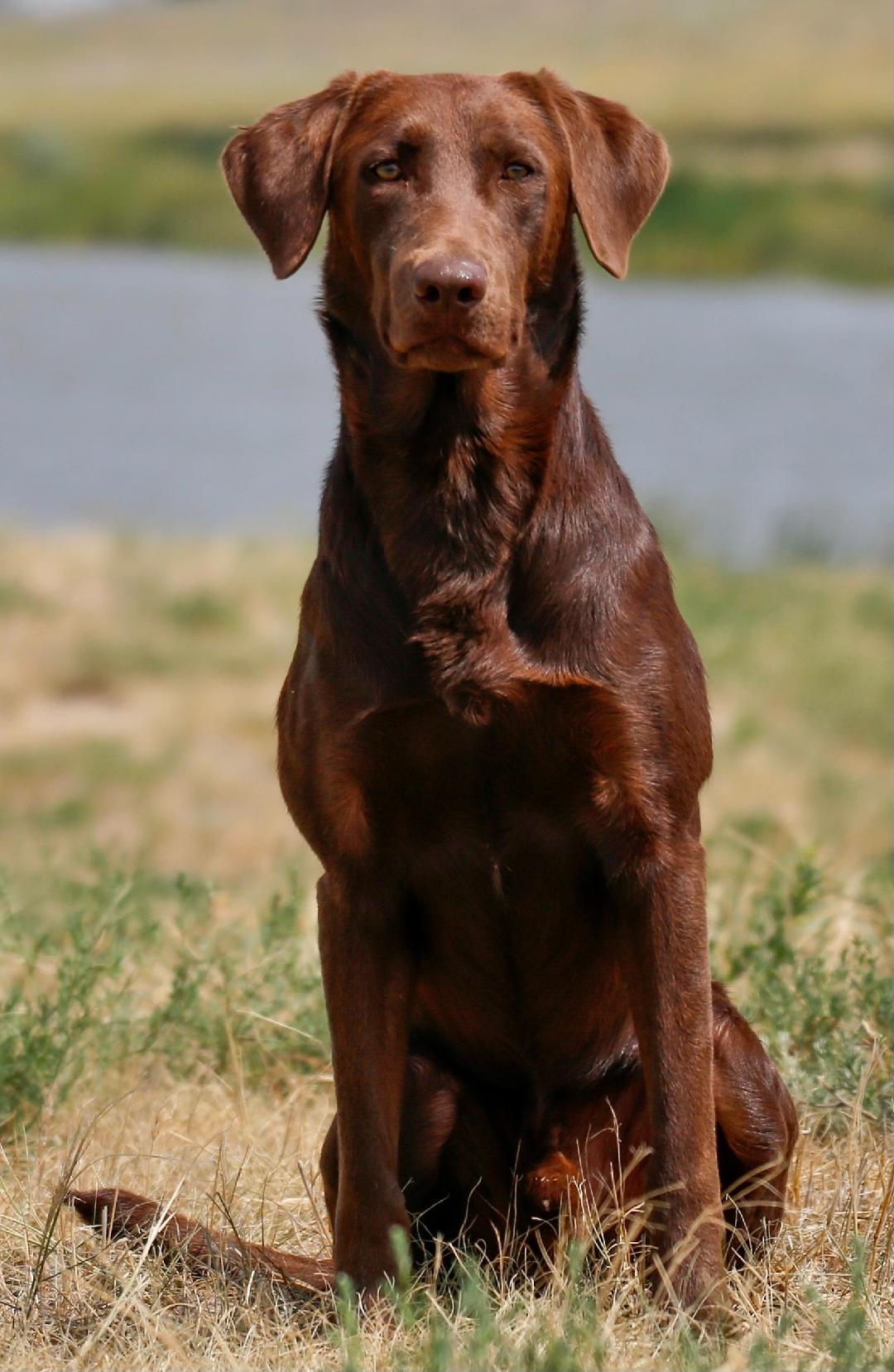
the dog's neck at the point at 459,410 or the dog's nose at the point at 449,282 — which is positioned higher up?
the dog's nose at the point at 449,282

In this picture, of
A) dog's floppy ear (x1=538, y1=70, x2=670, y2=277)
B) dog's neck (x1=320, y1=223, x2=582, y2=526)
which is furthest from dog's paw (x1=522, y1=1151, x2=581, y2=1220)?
dog's floppy ear (x1=538, y1=70, x2=670, y2=277)

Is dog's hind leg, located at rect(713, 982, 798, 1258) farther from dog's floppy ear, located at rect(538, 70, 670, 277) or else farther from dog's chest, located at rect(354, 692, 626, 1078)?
dog's floppy ear, located at rect(538, 70, 670, 277)

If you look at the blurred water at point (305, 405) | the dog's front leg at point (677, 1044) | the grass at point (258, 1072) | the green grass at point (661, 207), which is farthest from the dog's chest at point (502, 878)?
the green grass at point (661, 207)

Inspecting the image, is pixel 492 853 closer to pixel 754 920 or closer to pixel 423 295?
pixel 423 295

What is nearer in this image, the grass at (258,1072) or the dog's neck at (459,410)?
the grass at (258,1072)

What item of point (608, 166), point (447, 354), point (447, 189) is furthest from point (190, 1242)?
point (608, 166)

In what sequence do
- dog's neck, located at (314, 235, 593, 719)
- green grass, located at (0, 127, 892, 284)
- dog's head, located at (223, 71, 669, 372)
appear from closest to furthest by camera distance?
dog's head, located at (223, 71, 669, 372), dog's neck, located at (314, 235, 593, 719), green grass, located at (0, 127, 892, 284)

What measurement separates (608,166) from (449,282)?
0.53 metres

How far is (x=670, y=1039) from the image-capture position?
9.71 feet

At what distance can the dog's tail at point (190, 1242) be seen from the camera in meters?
3.11

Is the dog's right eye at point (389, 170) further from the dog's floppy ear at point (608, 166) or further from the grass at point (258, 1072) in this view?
the grass at point (258, 1072)

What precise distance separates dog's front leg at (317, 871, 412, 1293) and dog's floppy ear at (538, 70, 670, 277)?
3.56 ft

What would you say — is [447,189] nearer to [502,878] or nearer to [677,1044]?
[502,878]

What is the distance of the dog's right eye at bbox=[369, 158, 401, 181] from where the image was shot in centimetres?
310
